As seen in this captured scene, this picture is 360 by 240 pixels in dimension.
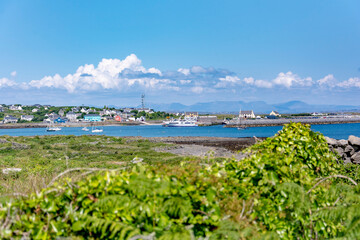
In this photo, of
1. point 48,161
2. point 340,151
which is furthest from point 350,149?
point 48,161

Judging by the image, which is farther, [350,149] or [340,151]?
[340,151]

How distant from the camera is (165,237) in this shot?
122 inches

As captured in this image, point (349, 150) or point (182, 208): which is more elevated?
point (182, 208)

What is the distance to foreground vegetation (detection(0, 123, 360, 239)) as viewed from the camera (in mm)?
3281

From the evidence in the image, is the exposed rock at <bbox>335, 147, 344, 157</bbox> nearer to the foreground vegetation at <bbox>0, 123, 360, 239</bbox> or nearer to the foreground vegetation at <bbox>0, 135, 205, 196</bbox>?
the foreground vegetation at <bbox>0, 135, 205, 196</bbox>

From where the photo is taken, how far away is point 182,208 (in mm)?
3270

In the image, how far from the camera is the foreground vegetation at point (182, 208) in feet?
10.8

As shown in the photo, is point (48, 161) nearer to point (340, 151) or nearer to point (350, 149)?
point (340, 151)

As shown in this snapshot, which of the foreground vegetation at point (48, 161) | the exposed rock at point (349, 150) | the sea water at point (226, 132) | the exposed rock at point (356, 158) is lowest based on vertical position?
the sea water at point (226, 132)

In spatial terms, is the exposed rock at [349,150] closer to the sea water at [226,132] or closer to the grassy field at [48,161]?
the grassy field at [48,161]

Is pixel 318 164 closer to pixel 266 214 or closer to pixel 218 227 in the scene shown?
pixel 266 214

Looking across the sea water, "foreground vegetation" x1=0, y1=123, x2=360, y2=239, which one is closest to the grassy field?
"foreground vegetation" x1=0, y1=123, x2=360, y2=239

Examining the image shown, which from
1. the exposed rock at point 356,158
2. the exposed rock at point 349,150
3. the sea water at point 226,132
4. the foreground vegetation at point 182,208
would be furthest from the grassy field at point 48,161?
the sea water at point 226,132

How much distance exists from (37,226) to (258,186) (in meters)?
2.65
